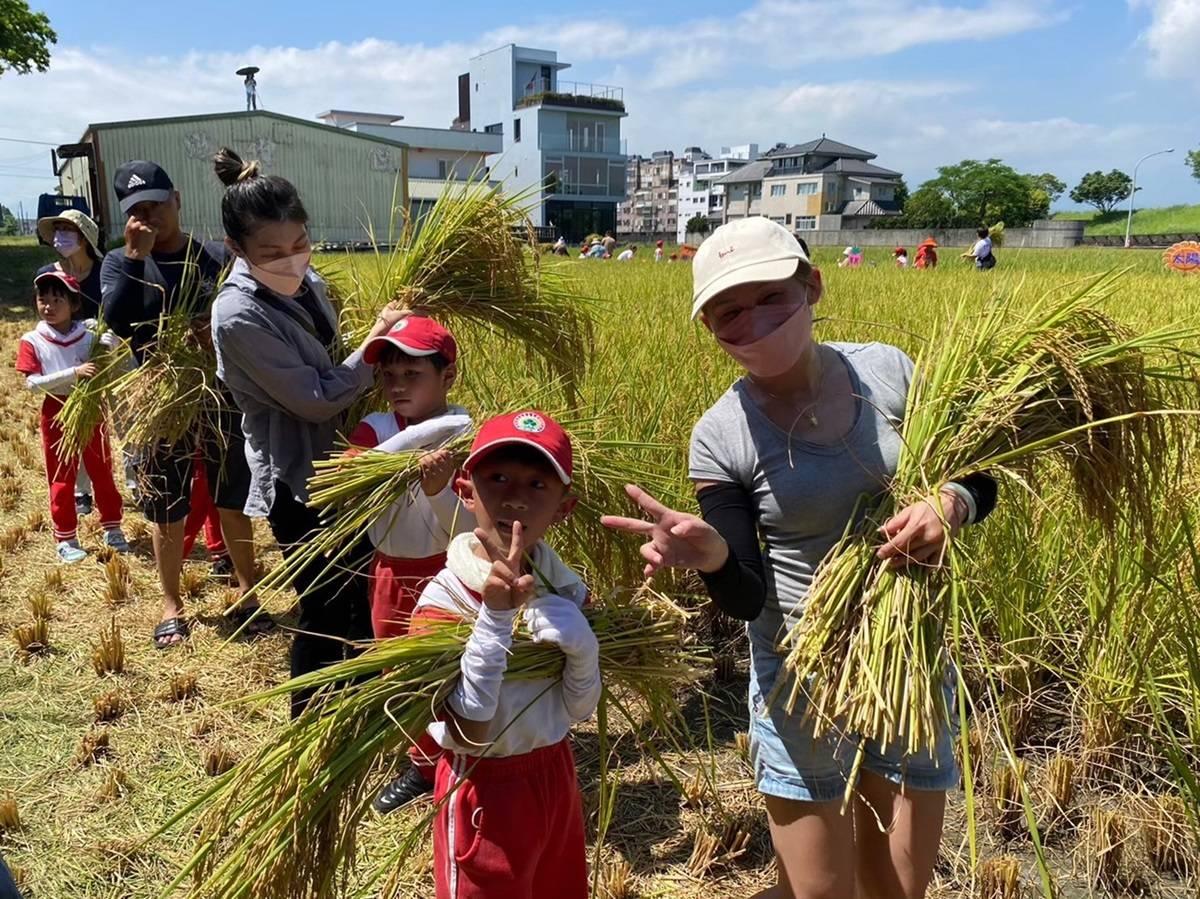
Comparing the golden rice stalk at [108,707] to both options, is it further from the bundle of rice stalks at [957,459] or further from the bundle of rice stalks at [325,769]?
the bundle of rice stalks at [957,459]

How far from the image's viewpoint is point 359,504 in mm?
1734

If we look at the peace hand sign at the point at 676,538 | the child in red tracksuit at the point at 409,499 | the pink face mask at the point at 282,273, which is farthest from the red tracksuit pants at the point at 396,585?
the peace hand sign at the point at 676,538

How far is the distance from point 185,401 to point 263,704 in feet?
3.49

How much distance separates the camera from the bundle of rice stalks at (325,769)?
4.19 feet

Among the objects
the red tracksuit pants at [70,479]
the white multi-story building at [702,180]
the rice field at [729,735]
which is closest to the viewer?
the rice field at [729,735]

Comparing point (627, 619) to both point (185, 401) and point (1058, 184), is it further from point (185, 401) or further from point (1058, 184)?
point (1058, 184)

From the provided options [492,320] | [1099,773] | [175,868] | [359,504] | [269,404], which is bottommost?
[175,868]

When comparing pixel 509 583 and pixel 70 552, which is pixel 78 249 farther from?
pixel 509 583

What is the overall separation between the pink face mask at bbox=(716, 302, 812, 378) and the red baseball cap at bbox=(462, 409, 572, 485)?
0.33 meters

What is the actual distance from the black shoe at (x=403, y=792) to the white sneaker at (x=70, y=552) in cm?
256

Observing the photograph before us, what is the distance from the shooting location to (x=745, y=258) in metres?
1.33

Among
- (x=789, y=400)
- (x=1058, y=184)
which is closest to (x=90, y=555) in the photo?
(x=789, y=400)

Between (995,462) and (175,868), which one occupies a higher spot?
(995,462)

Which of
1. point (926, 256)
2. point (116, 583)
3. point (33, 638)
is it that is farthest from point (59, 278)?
point (926, 256)
